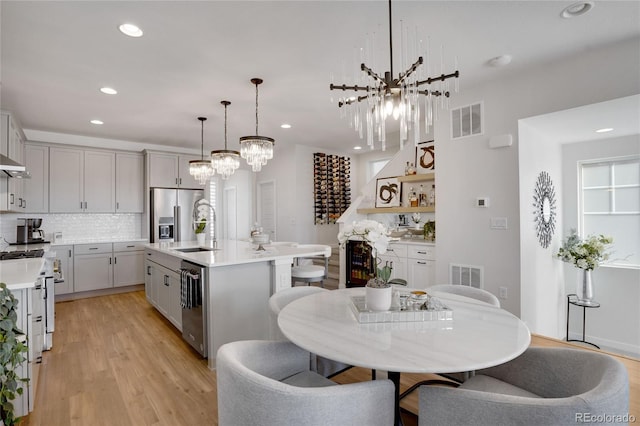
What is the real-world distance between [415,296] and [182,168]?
5.56 meters

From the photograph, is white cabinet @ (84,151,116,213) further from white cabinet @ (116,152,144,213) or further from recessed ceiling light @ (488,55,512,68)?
recessed ceiling light @ (488,55,512,68)

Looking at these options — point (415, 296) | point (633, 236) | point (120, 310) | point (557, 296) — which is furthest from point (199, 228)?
point (633, 236)

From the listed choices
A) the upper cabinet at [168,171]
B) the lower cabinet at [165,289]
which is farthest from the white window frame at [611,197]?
the upper cabinet at [168,171]

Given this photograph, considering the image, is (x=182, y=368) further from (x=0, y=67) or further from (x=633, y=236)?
(x=633, y=236)

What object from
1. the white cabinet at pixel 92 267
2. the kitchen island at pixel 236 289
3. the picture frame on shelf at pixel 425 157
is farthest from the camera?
the white cabinet at pixel 92 267

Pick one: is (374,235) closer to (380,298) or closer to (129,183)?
(380,298)

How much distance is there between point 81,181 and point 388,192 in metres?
5.05

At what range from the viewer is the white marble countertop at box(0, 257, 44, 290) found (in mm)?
1889

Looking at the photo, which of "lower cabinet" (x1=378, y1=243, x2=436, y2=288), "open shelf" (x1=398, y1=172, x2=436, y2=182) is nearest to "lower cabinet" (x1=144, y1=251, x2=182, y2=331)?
"lower cabinet" (x1=378, y1=243, x2=436, y2=288)

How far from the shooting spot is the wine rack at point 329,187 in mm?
6691

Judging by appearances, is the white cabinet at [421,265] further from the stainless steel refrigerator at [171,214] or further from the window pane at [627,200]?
the stainless steel refrigerator at [171,214]

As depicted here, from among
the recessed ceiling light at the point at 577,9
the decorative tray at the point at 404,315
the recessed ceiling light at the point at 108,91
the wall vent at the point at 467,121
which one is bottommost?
the decorative tray at the point at 404,315

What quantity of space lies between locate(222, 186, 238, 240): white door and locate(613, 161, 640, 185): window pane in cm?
672

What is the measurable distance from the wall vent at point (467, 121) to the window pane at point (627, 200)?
2.11m
